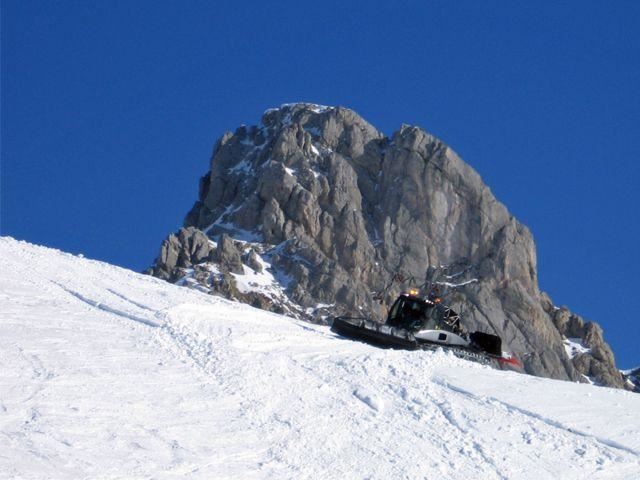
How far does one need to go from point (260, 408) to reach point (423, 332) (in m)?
12.1

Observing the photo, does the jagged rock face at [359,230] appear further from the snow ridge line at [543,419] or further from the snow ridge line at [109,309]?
the snow ridge line at [543,419]

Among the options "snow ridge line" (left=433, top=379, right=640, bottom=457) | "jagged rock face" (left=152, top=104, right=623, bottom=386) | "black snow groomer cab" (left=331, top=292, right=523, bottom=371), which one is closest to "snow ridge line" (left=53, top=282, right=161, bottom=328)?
"snow ridge line" (left=433, top=379, right=640, bottom=457)

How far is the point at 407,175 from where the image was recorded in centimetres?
13362

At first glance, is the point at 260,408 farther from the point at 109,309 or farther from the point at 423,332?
the point at 423,332

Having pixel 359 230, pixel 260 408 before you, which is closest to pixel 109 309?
pixel 260 408

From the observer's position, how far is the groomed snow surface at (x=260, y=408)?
12141 millimetres

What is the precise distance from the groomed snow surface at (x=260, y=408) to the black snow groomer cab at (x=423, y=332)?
157 inches

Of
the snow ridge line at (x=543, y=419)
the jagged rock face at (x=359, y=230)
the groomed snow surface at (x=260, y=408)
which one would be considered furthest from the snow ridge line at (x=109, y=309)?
the jagged rock face at (x=359, y=230)

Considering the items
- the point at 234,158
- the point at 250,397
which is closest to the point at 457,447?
the point at 250,397

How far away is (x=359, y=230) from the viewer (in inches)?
4823

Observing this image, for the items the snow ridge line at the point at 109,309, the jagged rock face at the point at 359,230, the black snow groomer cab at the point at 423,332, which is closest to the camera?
the snow ridge line at the point at 109,309

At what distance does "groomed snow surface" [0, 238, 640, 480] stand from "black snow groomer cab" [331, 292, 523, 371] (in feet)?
13.1

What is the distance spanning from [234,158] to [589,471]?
13258cm

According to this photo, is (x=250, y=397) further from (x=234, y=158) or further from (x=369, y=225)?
(x=234, y=158)
